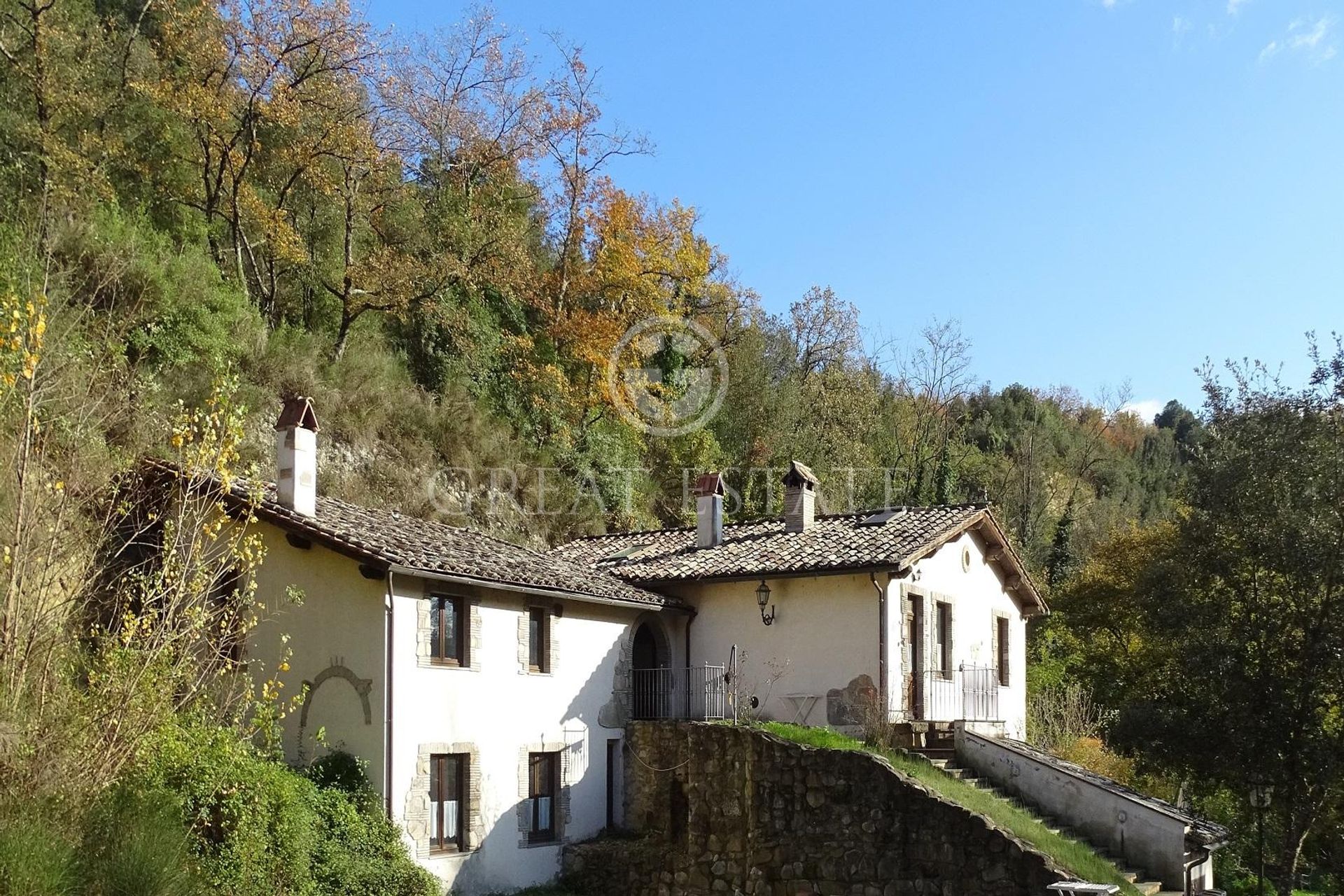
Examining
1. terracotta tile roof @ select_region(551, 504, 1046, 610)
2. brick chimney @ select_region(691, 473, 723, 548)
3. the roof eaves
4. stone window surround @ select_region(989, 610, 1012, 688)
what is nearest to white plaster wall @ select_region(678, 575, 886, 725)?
terracotta tile roof @ select_region(551, 504, 1046, 610)

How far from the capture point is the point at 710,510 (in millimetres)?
22875

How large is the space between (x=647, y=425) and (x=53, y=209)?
62.5 feet

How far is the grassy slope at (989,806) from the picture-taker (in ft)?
50.4

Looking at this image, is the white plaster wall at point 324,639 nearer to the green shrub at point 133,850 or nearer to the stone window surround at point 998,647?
the green shrub at point 133,850

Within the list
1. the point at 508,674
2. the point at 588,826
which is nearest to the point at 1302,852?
the point at 588,826

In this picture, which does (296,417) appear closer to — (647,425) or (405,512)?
(405,512)

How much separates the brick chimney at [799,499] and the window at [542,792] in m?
6.65

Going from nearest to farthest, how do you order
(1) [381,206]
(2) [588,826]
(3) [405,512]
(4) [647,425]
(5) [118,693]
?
(5) [118,693]
(2) [588,826]
(3) [405,512]
(1) [381,206]
(4) [647,425]

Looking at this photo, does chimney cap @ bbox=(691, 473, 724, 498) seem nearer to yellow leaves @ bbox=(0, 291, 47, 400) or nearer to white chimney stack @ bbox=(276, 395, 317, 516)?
white chimney stack @ bbox=(276, 395, 317, 516)

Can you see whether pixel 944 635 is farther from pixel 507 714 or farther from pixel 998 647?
pixel 507 714

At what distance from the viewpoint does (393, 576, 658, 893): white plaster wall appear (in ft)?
54.1

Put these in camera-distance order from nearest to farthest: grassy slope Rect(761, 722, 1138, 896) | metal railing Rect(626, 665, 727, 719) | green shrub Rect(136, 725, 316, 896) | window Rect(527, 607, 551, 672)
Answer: green shrub Rect(136, 725, 316, 896) < grassy slope Rect(761, 722, 1138, 896) < window Rect(527, 607, 551, 672) < metal railing Rect(626, 665, 727, 719)

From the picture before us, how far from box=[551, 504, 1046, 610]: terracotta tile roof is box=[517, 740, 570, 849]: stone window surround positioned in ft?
12.5

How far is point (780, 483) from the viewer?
1538 inches
